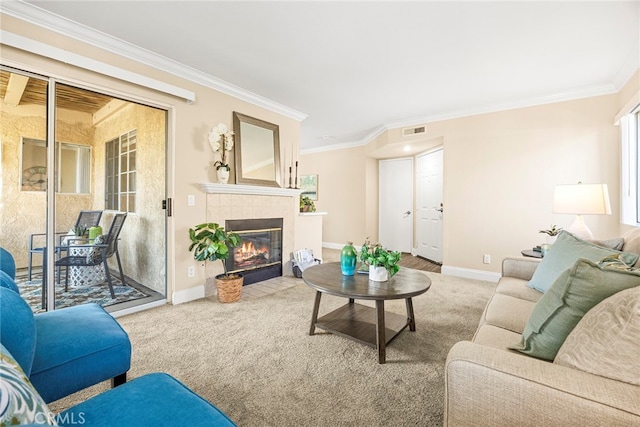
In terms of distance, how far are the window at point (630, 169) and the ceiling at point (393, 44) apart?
0.50 metres

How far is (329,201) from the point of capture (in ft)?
22.1

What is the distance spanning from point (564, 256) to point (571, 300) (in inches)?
40.3

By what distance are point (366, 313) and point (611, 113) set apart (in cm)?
363

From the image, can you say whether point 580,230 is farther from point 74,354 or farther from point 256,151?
point 74,354

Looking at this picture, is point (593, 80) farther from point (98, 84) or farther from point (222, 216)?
point (98, 84)

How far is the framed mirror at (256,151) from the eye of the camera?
3.55 m

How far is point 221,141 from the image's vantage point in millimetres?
3301

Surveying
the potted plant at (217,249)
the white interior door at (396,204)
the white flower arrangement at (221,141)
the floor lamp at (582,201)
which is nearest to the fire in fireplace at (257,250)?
the potted plant at (217,249)

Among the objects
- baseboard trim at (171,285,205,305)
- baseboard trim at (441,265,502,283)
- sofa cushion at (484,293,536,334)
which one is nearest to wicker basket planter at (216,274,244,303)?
baseboard trim at (171,285,205,305)

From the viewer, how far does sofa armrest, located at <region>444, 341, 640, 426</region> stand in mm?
701

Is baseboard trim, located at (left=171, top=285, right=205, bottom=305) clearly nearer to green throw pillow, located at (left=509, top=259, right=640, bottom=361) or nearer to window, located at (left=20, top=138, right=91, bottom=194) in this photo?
window, located at (left=20, top=138, right=91, bottom=194)

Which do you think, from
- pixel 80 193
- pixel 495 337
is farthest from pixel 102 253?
pixel 495 337

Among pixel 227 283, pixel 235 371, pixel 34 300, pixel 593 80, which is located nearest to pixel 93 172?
pixel 34 300

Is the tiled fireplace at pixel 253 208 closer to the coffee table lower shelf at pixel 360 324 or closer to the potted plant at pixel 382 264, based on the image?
the coffee table lower shelf at pixel 360 324
